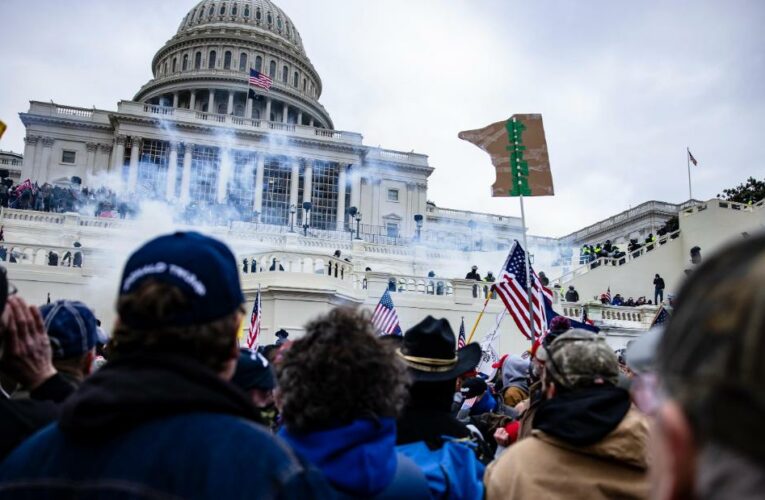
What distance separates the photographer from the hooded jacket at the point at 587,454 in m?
2.41

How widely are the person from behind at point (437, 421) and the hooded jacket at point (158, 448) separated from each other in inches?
55.1

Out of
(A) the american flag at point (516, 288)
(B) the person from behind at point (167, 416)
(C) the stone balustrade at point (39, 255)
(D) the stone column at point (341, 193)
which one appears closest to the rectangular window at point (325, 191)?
(D) the stone column at point (341, 193)

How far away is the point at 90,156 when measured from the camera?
172ft

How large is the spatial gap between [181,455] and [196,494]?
9cm

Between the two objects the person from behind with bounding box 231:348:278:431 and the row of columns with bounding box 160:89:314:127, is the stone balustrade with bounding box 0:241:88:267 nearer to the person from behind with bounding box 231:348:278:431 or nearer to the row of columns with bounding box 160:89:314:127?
the person from behind with bounding box 231:348:278:431

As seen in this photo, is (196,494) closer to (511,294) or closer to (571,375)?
(571,375)

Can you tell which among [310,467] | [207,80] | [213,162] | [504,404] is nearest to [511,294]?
[504,404]

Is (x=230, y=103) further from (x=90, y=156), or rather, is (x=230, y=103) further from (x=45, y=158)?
(x=45, y=158)

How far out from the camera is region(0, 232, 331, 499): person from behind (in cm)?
130

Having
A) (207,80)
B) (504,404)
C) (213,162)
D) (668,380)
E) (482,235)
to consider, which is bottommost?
(504,404)

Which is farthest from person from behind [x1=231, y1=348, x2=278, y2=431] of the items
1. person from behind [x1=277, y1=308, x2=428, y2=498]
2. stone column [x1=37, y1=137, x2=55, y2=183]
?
stone column [x1=37, y1=137, x2=55, y2=183]

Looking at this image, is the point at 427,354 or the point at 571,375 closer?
the point at 571,375

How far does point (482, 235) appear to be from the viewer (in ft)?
191

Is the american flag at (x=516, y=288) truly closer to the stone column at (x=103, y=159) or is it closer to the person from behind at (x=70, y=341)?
the person from behind at (x=70, y=341)
